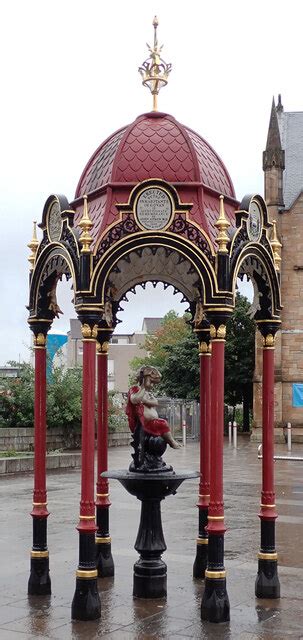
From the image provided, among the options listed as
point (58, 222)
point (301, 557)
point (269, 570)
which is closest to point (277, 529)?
point (301, 557)

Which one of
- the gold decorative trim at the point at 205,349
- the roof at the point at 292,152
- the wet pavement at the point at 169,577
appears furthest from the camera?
the roof at the point at 292,152

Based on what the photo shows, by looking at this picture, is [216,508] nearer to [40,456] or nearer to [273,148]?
[40,456]

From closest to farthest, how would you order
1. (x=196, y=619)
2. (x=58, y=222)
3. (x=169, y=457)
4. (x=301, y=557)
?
(x=196, y=619)
(x=58, y=222)
(x=301, y=557)
(x=169, y=457)

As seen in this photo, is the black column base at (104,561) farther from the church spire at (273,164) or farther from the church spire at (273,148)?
the church spire at (273,148)

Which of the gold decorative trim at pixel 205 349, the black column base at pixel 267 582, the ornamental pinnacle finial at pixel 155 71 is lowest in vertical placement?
the black column base at pixel 267 582

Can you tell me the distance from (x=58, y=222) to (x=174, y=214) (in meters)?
1.26

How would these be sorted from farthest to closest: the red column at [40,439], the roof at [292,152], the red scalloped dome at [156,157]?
the roof at [292,152] < the red column at [40,439] < the red scalloped dome at [156,157]

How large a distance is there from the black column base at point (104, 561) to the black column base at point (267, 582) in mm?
1711

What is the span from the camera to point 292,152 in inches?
1772

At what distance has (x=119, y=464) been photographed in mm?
24281

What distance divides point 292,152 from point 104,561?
38.2m

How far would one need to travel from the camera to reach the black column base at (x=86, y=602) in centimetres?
746

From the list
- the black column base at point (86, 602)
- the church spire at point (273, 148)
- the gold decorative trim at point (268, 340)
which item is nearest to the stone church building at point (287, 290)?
the church spire at point (273, 148)

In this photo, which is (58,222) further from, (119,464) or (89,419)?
(119,464)
